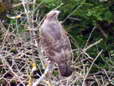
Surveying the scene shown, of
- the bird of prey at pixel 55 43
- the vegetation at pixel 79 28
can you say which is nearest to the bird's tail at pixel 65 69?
the bird of prey at pixel 55 43

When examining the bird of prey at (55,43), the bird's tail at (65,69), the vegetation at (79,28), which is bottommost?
the vegetation at (79,28)

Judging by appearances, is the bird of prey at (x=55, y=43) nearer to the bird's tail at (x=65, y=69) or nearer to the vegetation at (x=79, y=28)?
the bird's tail at (x=65, y=69)

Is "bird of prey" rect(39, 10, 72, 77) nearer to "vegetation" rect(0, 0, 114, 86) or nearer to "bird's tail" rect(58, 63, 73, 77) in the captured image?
"bird's tail" rect(58, 63, 73, 77)

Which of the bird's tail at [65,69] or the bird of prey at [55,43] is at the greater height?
the bird of prey at [55,43]

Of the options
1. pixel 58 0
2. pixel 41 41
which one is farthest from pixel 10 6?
pixel 41 41

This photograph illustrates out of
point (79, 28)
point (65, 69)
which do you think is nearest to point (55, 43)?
point (65, 69)

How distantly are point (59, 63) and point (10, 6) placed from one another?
9.42 feet

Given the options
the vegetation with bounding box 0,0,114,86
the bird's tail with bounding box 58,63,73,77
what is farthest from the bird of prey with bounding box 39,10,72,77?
the vegetation with bounding box 0,0,114,86

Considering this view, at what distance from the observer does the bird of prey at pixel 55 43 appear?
3.60m

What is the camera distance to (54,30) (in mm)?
3625

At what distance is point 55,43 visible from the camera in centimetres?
365

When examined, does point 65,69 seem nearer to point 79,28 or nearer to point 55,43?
point 55,43

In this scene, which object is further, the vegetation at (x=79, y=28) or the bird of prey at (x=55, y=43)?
the vegetation at (x=79, y=28)

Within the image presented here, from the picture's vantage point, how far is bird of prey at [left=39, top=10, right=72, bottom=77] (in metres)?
3.60
